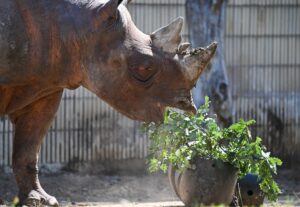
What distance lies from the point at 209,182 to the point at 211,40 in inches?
177

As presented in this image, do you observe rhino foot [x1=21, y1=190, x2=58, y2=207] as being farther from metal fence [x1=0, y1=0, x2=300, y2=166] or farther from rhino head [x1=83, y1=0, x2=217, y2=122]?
metal fence [x1=0, y1=0, x2=300, y2=166]

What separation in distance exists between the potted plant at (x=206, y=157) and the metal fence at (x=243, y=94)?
4962 millimetres

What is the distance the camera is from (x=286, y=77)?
48.1 feet

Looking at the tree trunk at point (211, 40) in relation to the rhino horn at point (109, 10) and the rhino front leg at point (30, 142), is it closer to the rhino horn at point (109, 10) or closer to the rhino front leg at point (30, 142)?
the rhino front leg at point (30, 142)

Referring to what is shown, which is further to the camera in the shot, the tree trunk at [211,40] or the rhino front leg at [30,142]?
the tree trunk at [211,40]

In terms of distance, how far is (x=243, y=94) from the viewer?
47.8 ft

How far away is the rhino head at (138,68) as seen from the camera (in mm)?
7980

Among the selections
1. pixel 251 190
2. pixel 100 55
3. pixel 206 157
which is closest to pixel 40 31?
pixel 100 55

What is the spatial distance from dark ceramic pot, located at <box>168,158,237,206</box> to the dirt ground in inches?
127

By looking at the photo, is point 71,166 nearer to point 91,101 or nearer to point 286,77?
point 91,101

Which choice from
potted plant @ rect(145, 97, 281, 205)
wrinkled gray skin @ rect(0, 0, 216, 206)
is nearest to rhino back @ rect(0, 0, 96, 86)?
wrinkled gray skin @ rect(0, 0, 216, 206)

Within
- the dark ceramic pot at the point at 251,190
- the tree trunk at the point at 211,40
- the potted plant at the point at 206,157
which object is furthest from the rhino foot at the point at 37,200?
the tree trunk at the point at 211,40

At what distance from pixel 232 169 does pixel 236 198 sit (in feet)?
1.59

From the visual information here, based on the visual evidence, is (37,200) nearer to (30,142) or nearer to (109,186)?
(30,142)
